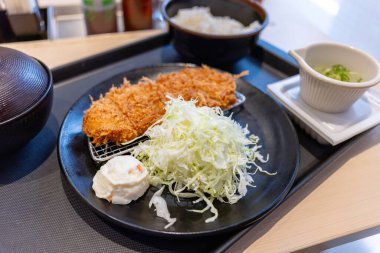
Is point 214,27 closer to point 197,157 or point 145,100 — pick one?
point 145,100

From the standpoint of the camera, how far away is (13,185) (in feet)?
4.24

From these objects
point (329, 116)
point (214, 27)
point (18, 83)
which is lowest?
point (329, 116)

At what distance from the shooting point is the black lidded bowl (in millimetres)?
1186

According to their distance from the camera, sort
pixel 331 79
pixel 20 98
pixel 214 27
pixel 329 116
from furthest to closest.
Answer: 1. pixel 214 27
2. pixel 329 116
3. pixel 331 79
4. pixel 20 98

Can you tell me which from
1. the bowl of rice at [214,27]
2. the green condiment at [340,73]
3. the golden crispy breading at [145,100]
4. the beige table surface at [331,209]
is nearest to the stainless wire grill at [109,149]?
the golden crispy breading at [145,100]

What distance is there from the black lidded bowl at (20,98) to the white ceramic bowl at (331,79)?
3.70 feet

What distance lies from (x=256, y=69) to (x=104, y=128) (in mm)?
1105

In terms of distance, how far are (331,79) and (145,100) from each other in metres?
0.84

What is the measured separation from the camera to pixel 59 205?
1.24 m

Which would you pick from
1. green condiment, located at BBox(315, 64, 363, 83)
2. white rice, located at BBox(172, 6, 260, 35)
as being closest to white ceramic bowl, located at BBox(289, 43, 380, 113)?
green condiment, located at BBox(315, 64, 363, 83)

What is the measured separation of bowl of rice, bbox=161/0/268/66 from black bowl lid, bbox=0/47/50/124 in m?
0.87

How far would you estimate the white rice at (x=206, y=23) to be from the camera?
2.07 metres

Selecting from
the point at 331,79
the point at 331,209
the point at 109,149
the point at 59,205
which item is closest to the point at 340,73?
the point at 331,79

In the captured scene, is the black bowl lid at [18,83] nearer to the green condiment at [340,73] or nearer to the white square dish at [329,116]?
the white square dish at [329,116]
